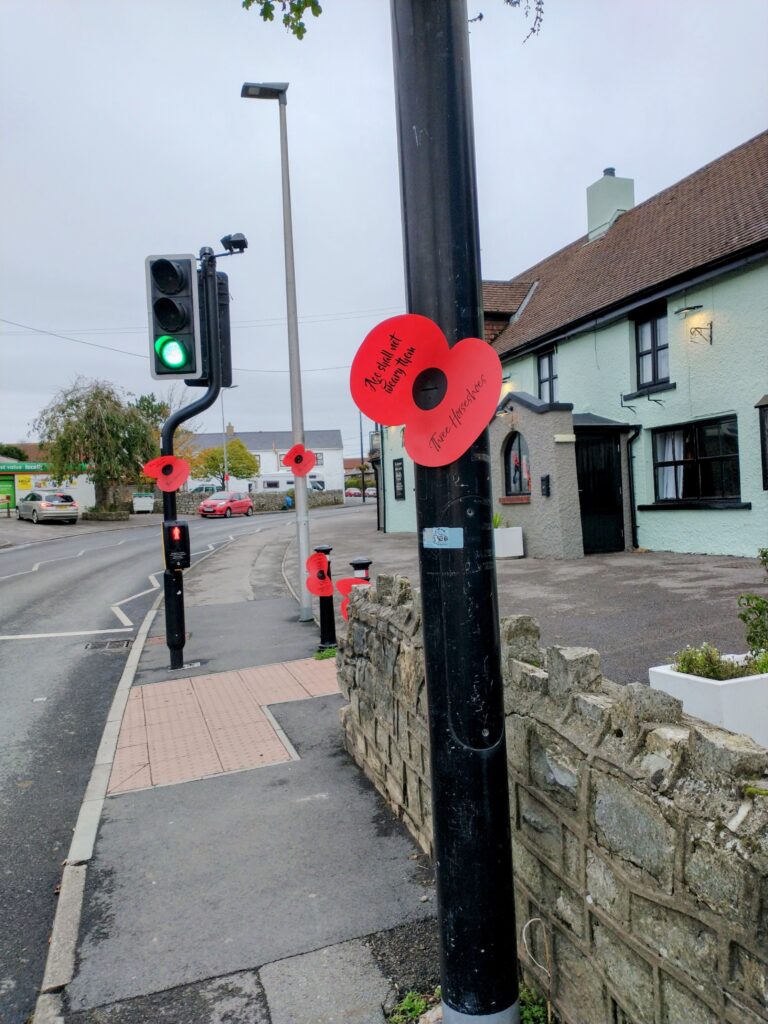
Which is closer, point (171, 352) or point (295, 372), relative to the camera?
point (171, 352)

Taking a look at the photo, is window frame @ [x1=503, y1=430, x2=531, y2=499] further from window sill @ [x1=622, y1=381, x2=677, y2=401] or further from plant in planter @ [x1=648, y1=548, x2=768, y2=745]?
plant in planter @ [x1=648, y1=548, x2=768, y2=745]

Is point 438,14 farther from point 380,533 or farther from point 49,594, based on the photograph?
point 380,533

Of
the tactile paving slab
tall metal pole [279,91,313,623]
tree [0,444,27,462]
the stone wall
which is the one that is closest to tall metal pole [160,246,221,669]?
the tactile paving slab

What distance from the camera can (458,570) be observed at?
2115 millimetres

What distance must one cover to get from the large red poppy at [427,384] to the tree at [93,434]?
37357 mm

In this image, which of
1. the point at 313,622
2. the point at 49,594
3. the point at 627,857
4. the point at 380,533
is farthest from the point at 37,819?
the point at 380,533

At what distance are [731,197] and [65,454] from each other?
32.1 metres

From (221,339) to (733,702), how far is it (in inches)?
219

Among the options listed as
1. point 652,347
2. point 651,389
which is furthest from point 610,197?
point 651,389

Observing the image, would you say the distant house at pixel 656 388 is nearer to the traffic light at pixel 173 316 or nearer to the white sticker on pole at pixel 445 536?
the traffic light at pixel 173 316

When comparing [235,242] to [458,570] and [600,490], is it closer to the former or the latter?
[458,570]

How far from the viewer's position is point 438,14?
2119mm

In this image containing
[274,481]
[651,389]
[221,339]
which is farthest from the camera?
[274,481]

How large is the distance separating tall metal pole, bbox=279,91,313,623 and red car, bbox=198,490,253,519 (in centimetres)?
3370
